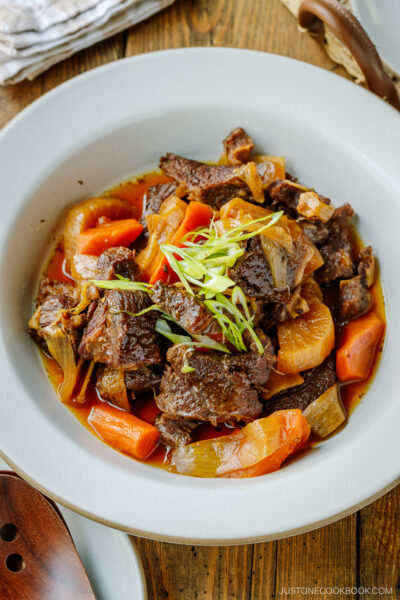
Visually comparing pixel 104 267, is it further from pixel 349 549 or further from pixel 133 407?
pixel 349 549

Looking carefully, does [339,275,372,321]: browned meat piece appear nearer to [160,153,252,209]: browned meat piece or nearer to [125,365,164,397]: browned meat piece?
[160,153,252,209]: browned meat piece

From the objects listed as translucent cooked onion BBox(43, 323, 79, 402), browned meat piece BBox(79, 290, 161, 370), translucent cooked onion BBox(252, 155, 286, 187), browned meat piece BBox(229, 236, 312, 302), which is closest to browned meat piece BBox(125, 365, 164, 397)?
browned meat piece BBox(79, 290, 161, 370)

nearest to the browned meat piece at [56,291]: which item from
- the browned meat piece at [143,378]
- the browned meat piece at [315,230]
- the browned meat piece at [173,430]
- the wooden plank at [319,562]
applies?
the browned meat piece at [143,378]

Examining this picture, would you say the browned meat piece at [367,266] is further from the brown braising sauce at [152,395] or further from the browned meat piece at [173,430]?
the browned meat piece at [173,430]

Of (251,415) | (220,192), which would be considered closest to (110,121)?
(220,192)

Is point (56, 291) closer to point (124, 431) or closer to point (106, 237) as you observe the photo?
point (106, 237)

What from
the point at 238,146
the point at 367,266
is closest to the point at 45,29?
the point at 238,146
